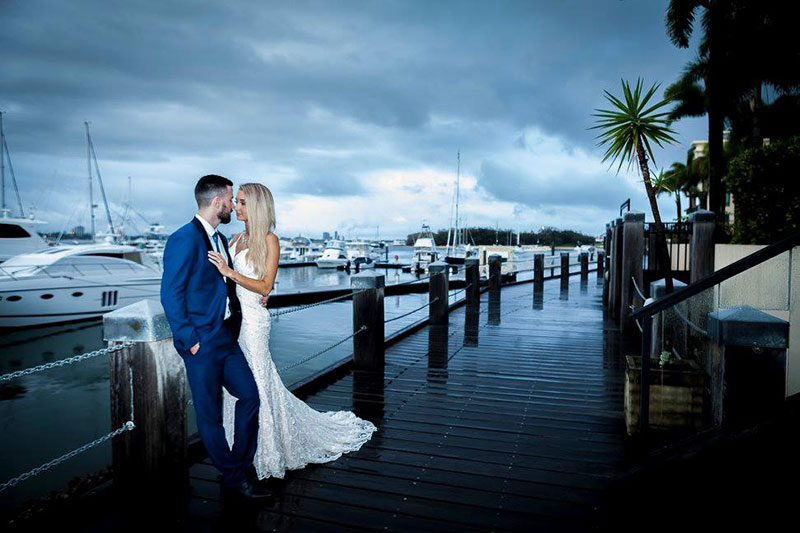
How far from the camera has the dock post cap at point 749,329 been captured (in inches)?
116

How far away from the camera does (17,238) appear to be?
28203 millimetres

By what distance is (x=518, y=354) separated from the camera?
26.1ft

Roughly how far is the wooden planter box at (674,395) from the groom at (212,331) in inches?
120

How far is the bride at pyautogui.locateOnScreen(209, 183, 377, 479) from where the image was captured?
10.8ft

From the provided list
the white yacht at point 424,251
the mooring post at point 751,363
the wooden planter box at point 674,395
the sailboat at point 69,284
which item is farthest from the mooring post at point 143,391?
the white yacht at point 424,251

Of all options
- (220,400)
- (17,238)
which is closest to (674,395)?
(220,400)

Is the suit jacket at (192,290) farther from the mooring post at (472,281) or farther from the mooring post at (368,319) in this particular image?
the mooring post at (472,281)

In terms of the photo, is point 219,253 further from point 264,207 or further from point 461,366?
point 461,366

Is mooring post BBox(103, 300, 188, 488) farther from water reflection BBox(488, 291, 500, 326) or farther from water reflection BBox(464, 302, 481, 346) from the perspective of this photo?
water reflection BBox(488, 291, 500, 326)

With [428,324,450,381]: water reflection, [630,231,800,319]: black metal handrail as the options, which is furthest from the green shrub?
[630,231,800,319]: black metal handrail

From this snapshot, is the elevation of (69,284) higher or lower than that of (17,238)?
lower

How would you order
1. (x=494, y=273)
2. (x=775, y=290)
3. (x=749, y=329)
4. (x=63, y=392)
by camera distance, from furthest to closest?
(x=494, y=273)
(x=63, y=392)
(x=775, y=290)
(x=749, y=329)

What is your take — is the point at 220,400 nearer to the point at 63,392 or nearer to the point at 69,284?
the point at 63,392

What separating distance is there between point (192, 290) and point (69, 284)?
79.5 feet
